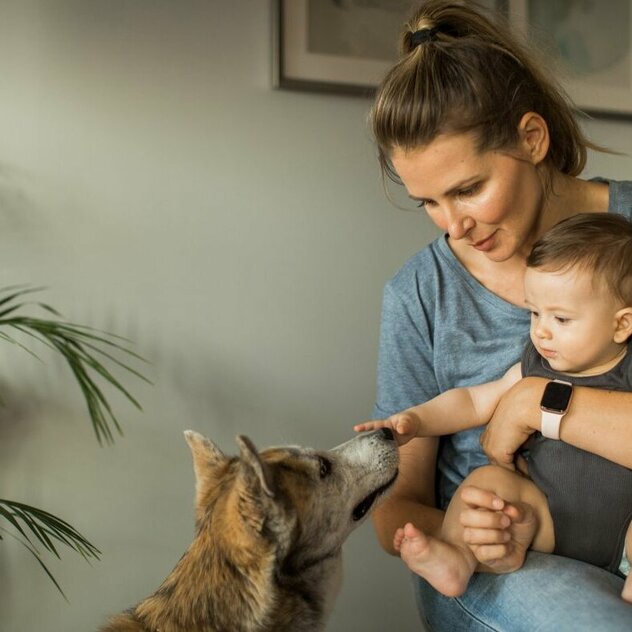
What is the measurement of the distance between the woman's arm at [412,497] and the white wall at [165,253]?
677 mm

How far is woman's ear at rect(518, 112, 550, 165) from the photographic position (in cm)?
150

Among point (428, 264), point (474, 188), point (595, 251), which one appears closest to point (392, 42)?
point (428, 264)

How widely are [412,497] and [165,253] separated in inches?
37.1

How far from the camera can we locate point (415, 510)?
62.2 inches

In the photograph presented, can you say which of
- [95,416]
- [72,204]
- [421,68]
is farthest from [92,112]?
[421,68]

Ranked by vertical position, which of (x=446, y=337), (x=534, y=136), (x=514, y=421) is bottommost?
(x=514, y=421)

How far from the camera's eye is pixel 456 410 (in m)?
1.57

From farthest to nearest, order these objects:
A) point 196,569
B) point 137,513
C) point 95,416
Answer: point 137,513 < point 95,416 < point 196,569

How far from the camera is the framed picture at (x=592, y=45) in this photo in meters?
2.47

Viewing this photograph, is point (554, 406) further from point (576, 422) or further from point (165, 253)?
point (165, 253)

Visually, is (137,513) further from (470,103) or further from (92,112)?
(470,103)

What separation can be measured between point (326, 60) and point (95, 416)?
1.16 meters

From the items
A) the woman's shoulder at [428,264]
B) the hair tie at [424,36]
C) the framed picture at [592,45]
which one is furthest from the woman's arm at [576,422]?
the framed picture at [592,45]

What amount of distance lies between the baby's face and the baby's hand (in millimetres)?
272
